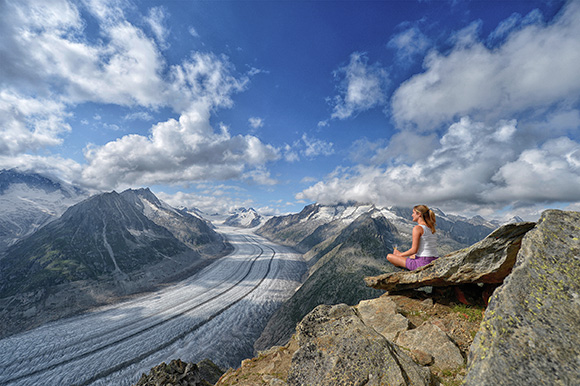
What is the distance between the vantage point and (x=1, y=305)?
54125 mm

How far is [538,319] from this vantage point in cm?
419

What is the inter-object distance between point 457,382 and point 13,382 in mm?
57726

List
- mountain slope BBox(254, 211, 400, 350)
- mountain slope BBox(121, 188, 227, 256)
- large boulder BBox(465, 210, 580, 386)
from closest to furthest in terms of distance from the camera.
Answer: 1. large boulder BBox(465, 210, 580, 386)
2. mountain slope BBox(254, 211, 400, 350)
3. mountain slope BBox(121, 188, 227, 256)

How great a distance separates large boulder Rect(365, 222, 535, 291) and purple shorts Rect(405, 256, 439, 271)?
0.20 m

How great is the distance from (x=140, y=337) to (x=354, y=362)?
53664 mm

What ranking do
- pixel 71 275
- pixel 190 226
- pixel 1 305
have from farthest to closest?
pixel 190 226 < pixel 71 275 < pixel 1 305

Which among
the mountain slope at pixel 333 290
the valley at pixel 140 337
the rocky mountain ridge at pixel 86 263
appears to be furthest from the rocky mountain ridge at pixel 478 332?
the rocky mountain ridge at pixel 86 263

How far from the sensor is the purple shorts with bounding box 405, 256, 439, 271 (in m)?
9.44

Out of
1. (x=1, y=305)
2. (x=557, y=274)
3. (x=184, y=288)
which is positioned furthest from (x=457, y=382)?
(x=1, y=305)

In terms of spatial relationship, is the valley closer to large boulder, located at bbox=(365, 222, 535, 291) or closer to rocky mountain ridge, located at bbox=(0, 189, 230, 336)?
rocky mountain ridge, located at bbox=(0, 189, 230, 336)

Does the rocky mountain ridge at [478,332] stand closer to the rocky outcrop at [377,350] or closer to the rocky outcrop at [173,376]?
the rocky outcrop at [377,350]

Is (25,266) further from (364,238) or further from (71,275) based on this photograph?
(364,238)

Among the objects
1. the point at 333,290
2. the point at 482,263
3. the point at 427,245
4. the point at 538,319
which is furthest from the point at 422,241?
the point at 333,290

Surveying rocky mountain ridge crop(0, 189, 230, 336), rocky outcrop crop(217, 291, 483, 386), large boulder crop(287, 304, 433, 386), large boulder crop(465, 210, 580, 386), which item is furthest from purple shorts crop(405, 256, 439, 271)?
rocky mountain ridge crop(0, 189, 230, 336)
